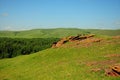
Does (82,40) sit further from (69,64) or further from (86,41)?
(69,64)

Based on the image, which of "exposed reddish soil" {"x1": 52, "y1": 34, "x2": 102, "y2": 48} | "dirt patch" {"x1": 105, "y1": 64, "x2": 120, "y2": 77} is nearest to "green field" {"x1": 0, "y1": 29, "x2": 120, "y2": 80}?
"dirt patch" {"x1": 105, "y1": 64, "x2": 120, "y2": 77}

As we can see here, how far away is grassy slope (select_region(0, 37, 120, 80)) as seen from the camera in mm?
33656

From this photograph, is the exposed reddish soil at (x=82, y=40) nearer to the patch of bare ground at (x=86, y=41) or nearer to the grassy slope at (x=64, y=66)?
the patch of bare ground at (x=86, y=41)

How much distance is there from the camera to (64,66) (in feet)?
136

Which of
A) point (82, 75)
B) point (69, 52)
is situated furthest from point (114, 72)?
point (69, 52)

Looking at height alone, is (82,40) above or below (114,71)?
above

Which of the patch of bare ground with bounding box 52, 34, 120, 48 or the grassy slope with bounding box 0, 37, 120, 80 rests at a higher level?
the patch of bare ground with bounding box 52, 34, 120, 48

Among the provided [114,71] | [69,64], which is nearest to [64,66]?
[69,64]

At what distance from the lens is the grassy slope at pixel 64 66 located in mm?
33656

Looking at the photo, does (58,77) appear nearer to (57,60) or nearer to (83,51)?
(57,60)

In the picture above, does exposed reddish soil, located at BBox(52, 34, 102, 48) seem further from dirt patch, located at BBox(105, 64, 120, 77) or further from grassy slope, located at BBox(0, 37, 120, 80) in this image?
dirt patch, located at BBox(105, 64, 120, 77)

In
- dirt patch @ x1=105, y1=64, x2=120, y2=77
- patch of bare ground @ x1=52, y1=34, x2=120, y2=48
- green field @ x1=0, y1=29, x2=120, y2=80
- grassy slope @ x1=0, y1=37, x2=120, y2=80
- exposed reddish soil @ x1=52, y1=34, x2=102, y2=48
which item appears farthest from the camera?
exposed reddish soil @ x1=52, y1=34, x2=102, y2=48

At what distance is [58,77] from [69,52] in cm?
2025

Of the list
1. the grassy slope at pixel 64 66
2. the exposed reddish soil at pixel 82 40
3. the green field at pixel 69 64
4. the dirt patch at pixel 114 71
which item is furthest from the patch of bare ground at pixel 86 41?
the dirt patch at pixel 114 71
